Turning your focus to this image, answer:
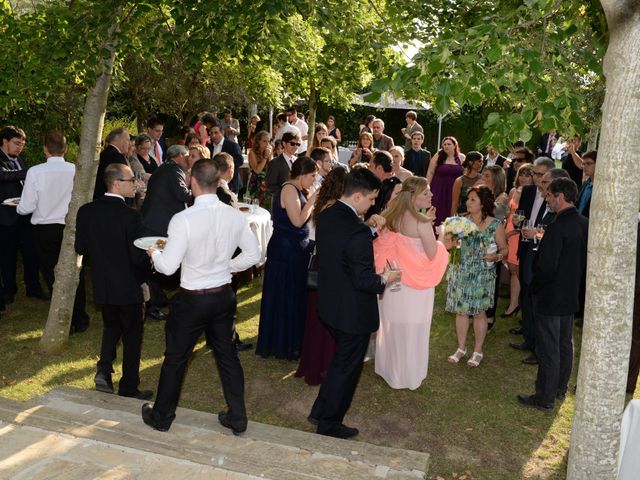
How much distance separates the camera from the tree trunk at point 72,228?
21.5ft

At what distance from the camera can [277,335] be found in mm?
6629

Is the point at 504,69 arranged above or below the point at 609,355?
above

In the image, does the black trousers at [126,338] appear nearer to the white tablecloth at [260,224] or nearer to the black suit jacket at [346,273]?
the black suit jacket at [346,273]

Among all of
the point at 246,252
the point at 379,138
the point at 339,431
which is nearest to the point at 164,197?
the point at 246,252

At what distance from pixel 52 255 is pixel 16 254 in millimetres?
852

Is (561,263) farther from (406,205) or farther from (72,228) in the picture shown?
(72,228)

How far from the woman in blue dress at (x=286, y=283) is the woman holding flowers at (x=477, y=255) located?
1.42m

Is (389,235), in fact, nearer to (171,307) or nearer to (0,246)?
(171,307)

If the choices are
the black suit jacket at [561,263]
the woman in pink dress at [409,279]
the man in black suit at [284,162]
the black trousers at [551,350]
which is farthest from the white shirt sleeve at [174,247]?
the man in black suit at [284,162]

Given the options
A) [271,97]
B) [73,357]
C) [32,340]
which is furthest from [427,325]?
[271,97]

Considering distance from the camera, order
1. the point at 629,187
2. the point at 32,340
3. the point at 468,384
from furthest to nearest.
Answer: the point at 32,340 < the point at 468,384 < the point at 629,187

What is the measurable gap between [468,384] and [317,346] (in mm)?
1495

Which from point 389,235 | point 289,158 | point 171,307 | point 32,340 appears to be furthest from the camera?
point 289,158

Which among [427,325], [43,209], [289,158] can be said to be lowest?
[427,325]
